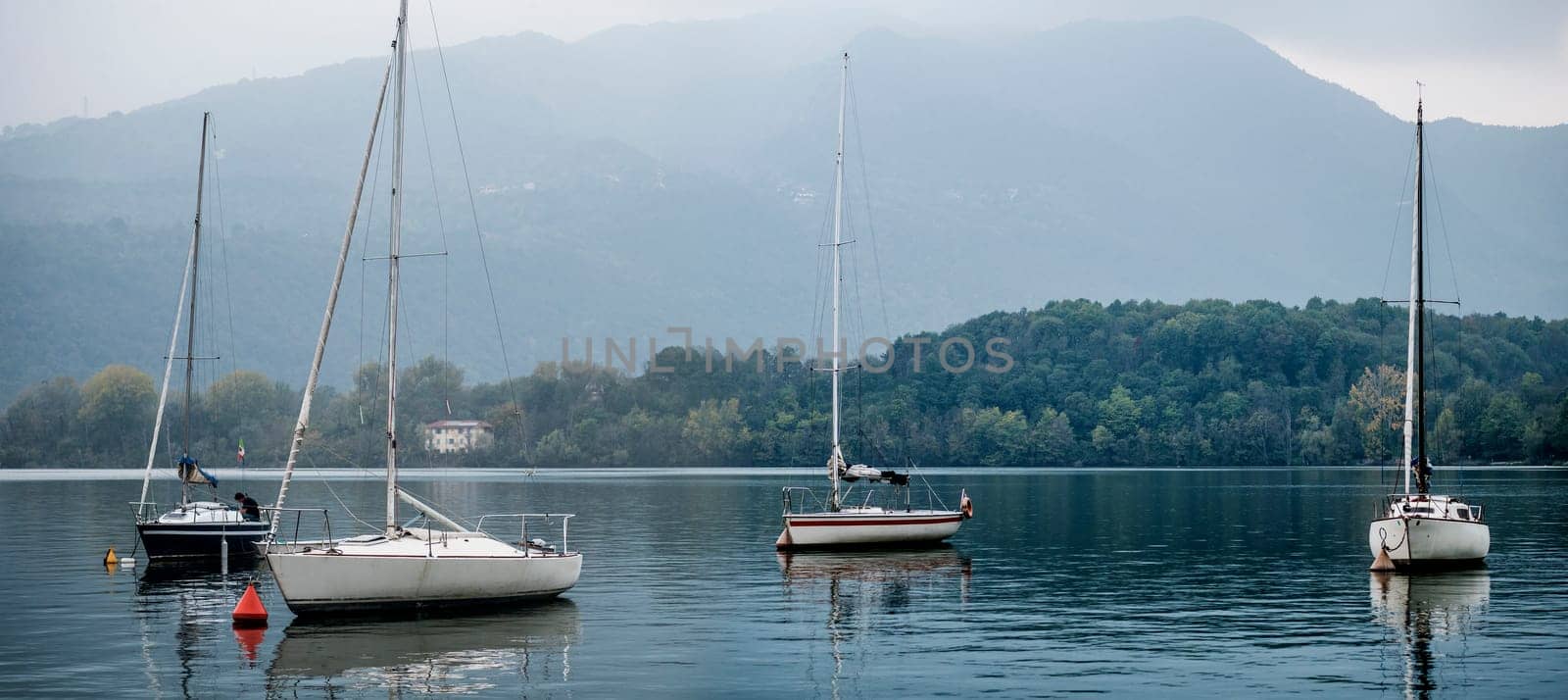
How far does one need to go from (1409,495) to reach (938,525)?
19077 mm

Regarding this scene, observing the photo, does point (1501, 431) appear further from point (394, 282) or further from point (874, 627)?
point (394, 282)

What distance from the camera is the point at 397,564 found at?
38219 millimetres

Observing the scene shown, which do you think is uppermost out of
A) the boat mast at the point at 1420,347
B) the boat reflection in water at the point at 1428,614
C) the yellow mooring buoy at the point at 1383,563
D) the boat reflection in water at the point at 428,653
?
the boat mast at the point at 1420,347

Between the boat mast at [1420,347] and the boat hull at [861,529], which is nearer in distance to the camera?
the boat mast at [1420,347]

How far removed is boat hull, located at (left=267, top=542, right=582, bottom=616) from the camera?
124 ft

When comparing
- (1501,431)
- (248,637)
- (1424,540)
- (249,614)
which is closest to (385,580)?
(249,614)

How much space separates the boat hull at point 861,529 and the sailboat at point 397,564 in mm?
19693

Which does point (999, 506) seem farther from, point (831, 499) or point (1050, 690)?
point (1050, 690)

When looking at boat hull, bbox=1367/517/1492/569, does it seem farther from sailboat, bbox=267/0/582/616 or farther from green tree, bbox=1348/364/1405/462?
green tree, bbox=1348/364/1405/462

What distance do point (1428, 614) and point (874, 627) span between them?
44.9ft

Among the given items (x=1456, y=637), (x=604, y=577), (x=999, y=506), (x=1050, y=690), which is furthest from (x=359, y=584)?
(x=999, y=506)

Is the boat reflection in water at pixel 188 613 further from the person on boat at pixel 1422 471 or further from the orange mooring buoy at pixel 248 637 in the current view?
the person on boat at pixel 1422 471

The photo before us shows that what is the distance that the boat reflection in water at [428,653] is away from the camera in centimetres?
3017

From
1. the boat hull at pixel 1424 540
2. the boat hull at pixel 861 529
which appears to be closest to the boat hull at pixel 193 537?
the boat hull at pixel 861 529
